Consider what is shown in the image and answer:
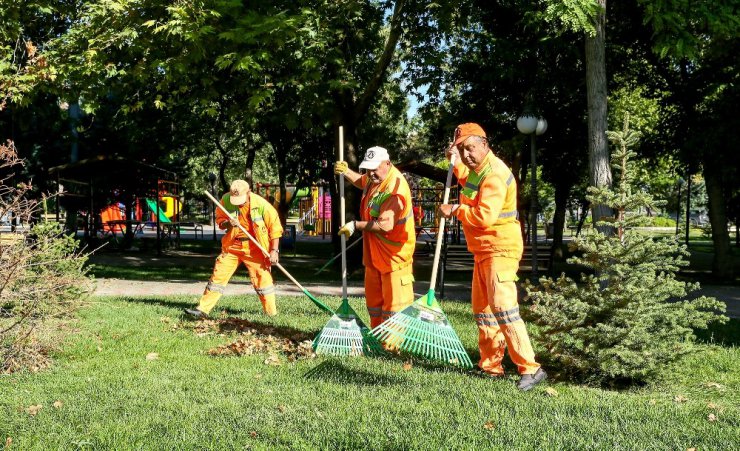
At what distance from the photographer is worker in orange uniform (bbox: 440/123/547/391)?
211 inches

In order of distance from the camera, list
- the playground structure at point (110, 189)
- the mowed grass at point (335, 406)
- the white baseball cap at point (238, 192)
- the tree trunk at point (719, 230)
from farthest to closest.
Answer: the playground structure at point (110, 189)
the tree trunk at point (719, 230)
the white baseball cap at point (238, 192)
the mowed grass at point (335, 406)

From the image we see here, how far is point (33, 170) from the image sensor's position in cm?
2298

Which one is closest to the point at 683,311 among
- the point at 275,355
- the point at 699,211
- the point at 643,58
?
the point at 275,355

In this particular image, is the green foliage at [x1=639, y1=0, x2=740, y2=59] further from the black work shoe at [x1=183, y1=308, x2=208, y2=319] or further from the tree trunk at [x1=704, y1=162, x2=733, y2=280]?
the tree trunk at [x1=704, y1=162, x2=733, y2=280]

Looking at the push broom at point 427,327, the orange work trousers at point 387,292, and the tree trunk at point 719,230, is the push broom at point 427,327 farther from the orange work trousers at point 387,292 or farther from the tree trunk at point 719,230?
the tree trunk at point 719,230

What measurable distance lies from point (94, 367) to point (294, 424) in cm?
252

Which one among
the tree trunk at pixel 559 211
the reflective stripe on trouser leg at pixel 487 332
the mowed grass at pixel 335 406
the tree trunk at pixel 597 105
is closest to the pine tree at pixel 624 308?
the mowed grass at pixel 335 406

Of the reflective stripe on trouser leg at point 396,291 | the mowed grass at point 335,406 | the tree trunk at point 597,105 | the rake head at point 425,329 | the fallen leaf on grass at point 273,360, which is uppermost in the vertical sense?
the tree trunk at point 597,105

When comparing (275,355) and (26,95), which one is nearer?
(275,355)

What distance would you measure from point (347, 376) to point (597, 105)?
5052 mm

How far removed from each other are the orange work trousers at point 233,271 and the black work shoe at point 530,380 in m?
4.12

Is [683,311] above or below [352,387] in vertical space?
above

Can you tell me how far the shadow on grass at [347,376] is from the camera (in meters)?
5.48

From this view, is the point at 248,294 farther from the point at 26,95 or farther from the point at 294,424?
the point at 294,424
